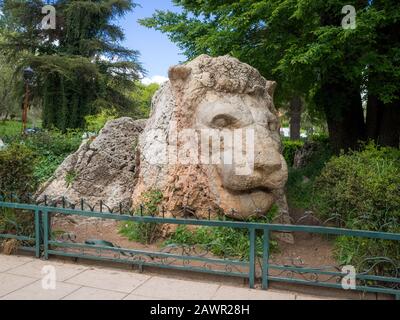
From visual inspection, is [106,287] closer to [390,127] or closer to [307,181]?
[307,181]

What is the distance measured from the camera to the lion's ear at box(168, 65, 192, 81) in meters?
5.97

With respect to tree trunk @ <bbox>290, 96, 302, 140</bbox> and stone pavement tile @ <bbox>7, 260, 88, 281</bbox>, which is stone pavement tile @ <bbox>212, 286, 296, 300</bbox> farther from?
tree trunk @ <bbox>290, 96, 302, 140</bbox>

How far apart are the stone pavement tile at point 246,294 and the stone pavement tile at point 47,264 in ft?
6.01

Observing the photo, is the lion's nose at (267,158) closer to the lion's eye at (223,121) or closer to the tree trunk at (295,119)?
the lion's eye at (223,121)

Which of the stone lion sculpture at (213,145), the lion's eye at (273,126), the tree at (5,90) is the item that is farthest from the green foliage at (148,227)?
the tree at (5,90)

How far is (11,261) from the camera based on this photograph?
16.7 feet

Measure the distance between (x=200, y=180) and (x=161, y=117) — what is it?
4.63 ft

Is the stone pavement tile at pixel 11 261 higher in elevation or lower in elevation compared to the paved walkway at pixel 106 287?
higher

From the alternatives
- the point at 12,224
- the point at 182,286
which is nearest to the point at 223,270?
the point at 182,286

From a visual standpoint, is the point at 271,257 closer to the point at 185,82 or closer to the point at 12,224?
the point at 185,82

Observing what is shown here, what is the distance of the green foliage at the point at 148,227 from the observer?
5.85 metres

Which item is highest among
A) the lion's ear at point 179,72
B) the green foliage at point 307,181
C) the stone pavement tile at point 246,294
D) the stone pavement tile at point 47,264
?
the lion's ear at point 179,72

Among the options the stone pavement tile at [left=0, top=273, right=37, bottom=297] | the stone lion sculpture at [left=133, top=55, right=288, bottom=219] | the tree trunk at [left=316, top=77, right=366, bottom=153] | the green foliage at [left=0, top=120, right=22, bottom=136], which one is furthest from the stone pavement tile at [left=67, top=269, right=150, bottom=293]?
the green foliage at [left=0, top=120, right=22, bottom=136]

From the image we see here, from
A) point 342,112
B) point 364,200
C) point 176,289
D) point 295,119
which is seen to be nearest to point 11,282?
point 176,289
